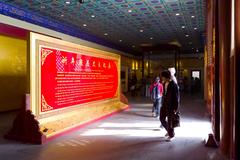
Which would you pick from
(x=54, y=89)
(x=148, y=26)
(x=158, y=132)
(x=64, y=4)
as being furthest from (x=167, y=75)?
(x=148, y=26)

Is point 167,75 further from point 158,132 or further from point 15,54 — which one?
point 15,54

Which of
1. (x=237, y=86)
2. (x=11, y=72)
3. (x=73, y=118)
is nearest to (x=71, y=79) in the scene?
(x=73, y=118)

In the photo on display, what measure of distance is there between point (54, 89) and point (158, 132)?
2721mm

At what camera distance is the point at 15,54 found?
10.2 meters

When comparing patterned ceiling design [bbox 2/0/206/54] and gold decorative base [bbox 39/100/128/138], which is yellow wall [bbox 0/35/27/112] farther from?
gold decorative base [bbox 39/100/128/138]

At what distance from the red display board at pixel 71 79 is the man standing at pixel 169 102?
2.54 metres

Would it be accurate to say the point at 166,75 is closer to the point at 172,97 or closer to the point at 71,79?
the point at 172,97

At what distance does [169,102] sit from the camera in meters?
5.18

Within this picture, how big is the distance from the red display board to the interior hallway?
0.89 m

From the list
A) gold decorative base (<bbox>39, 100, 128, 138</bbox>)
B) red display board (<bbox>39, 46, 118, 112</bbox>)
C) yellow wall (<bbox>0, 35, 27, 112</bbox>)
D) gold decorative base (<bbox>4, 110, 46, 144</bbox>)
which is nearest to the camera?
gold decorative base (<bbox>4, 110, 46, 144</bbox>)

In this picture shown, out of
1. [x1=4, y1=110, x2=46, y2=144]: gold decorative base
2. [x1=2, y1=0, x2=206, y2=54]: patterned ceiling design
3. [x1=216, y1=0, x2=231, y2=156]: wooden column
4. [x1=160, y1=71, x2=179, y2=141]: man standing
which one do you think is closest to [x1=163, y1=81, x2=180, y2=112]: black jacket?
[x1=160, y1=71, x2=179, y2=141]: man standing

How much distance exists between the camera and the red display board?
5633mm

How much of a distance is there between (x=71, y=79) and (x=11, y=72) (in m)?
4.60

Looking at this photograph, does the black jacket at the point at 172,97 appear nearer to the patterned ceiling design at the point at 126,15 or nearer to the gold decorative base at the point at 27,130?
the gold decorative base at the point at 27,130
